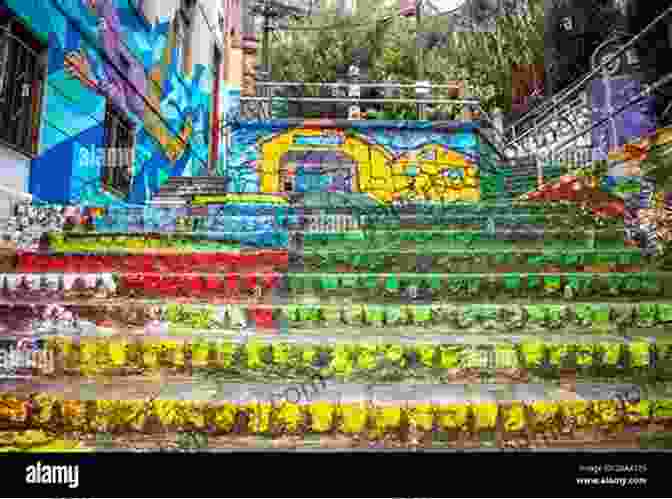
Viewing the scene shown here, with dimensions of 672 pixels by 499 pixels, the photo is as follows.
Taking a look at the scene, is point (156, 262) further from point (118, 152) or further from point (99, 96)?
point (118, 152)

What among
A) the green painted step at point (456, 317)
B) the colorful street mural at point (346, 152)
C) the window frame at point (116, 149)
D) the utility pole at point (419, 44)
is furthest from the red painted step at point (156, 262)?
the utility pole at point (419, 44)

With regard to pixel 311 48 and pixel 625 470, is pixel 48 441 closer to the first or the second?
pixel 625 470

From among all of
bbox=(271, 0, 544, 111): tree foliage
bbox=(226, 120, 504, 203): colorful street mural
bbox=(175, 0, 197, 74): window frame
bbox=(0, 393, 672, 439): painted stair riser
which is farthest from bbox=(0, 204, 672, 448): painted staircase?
bbox=(271, 0, 544, 111): tree foliage

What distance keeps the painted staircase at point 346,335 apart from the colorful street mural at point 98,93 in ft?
6.10

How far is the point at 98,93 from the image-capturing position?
632 centimetres

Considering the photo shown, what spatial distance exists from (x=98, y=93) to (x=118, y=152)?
3.66ft

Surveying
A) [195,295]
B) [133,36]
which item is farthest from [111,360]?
[133,36]

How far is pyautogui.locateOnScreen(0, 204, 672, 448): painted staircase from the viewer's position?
208 centimetres

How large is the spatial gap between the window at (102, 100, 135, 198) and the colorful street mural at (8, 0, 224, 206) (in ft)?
0.54

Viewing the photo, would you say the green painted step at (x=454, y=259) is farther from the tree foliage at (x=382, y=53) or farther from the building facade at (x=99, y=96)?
the tree foliage at (x=382, y=53)

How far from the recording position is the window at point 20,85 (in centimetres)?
442

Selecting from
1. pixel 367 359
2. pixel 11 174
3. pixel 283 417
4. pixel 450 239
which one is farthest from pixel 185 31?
pixel 283 417

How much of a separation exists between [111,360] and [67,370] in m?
0.25

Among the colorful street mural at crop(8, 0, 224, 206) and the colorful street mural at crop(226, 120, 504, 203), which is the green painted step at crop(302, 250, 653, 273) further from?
the colorful street mural at crop(226, 120, 504, 203)
